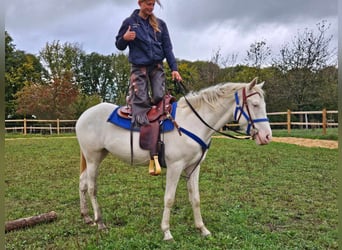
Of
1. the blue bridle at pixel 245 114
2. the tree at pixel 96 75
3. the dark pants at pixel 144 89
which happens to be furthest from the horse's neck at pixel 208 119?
the tree at pixel 96 75

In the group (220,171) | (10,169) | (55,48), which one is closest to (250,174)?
(220,171)

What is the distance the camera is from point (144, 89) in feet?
13.1

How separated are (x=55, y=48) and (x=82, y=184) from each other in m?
33.3

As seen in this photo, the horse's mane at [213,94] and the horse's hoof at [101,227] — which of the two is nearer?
the horse's mane at [213,94]

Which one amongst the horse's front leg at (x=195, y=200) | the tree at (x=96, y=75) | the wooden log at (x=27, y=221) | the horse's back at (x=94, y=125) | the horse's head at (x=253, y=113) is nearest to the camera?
the horse's head at (x=253, y=113)

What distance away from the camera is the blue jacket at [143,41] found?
3.86 meters

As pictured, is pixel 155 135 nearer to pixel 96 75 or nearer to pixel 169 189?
pixel 169 189

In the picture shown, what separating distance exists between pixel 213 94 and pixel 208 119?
31 cm

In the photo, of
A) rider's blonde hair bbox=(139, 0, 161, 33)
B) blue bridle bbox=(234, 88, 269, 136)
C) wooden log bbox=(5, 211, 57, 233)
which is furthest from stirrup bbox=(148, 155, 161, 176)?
wooden log bbox=(5, 211, 57, 233)

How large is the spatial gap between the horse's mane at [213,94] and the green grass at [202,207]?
1613 mm

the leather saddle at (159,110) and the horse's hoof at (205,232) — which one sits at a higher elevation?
the leather saddle at (159,110)

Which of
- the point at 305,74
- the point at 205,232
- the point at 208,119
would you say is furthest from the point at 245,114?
the point at 305,74

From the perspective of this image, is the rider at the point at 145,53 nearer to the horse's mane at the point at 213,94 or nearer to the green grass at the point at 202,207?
the horse's mane at the point at 213,94

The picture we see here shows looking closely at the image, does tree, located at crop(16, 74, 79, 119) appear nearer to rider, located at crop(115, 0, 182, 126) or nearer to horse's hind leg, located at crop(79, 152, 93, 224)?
horse's hind leg, located at crop(79, 152, 93, 224)
